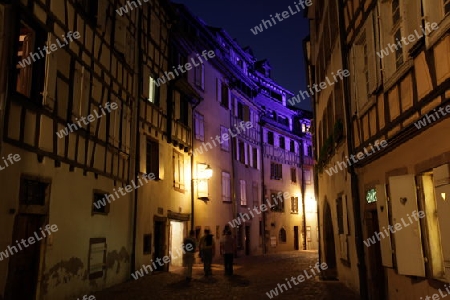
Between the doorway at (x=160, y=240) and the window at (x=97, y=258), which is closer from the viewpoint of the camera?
the window at (x=97, y=258)

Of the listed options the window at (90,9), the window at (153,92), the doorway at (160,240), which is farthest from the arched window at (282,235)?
the window at (90,9)

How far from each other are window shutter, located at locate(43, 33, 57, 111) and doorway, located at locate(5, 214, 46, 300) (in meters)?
2.25

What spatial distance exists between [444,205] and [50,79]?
7376mm

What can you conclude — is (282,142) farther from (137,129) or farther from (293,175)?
(137,129)

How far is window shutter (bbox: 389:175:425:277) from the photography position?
20.2ft

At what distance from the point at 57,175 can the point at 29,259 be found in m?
1.72

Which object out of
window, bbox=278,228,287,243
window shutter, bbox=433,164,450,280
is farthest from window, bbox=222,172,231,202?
window shutter, bbox=433,164,450,280

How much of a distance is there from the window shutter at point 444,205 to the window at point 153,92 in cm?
1211

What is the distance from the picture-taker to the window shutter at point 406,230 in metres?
6.15

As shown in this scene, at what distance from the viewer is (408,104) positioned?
6441 millimetres

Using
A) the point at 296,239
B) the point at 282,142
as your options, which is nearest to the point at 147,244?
the point at 282,142

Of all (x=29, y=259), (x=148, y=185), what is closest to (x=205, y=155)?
(x=148, y=185)

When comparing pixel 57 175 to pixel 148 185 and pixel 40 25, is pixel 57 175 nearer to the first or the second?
pixel 40 25

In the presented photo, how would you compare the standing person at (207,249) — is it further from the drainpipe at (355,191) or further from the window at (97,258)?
the drainpipe at (355,191)
